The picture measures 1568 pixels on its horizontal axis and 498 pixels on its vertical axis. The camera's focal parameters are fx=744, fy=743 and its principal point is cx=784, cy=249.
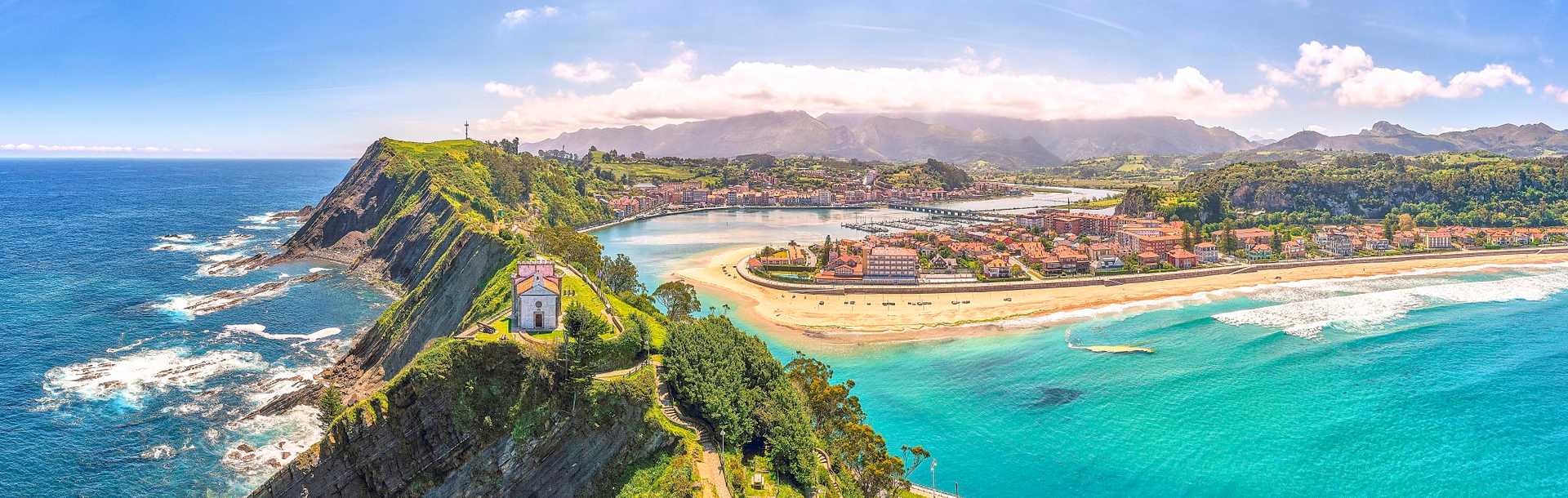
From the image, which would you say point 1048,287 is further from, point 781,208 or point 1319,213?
point 781,208

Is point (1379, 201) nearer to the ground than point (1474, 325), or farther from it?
farther from it

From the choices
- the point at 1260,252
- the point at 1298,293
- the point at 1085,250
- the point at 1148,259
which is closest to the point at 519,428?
the point at 1298,293

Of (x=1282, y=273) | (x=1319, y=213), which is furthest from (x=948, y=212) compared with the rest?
(x=1282, y=273)

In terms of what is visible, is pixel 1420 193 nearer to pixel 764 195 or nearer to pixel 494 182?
pixel 764 195

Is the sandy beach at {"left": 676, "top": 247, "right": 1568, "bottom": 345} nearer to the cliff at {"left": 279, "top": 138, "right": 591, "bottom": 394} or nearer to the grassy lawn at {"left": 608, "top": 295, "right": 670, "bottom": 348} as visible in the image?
the grassy lawn at {"left": 608, "top": 295, "right": 670, "bottom": 348}

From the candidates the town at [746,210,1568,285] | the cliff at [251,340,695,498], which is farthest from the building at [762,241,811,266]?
the cliff at [251,340,695,498]
